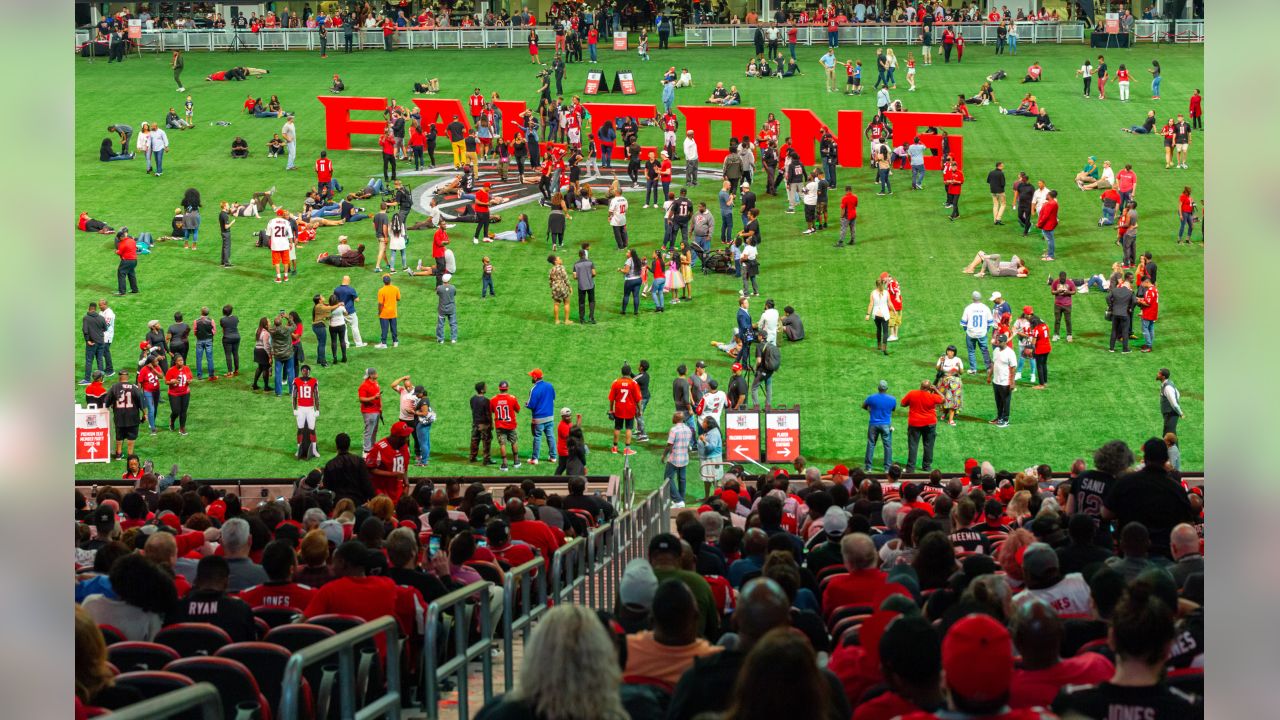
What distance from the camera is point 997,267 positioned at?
39.1 metres

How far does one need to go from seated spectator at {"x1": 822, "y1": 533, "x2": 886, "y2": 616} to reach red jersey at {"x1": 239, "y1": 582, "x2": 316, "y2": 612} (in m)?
3.31

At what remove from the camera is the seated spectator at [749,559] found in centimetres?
1098

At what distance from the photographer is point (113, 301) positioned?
125 ft

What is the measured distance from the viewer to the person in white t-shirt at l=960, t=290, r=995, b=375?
3219 cm

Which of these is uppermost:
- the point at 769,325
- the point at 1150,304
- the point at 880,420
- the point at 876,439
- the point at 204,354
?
the point at 1150,304

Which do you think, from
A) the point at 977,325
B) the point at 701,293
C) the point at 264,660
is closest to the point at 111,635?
the point at 264,660

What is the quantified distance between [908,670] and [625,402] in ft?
77.3

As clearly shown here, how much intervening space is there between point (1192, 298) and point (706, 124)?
17816 millimetres

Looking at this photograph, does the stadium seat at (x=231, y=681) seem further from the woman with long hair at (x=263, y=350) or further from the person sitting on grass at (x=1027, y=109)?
the person sitting on grass at (x=1027, y=109)

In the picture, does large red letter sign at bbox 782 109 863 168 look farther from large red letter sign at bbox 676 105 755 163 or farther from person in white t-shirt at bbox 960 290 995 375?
person in white t-shirt at bbox 960 290 995 375

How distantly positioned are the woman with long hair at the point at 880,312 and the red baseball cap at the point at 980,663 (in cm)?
2868

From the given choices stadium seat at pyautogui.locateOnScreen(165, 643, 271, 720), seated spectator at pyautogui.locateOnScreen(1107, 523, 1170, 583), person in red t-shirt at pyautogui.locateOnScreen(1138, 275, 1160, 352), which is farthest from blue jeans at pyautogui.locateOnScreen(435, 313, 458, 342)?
stadium seat at pyautogui.locateOnScreen(165, 643, 271, 720)

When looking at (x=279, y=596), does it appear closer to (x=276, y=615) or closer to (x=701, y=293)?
(x=276, y=615)
